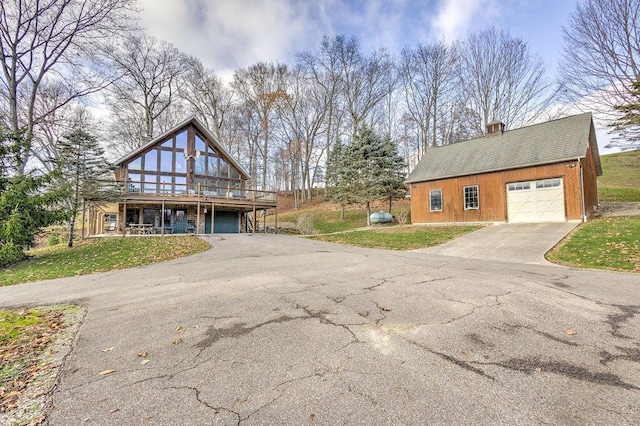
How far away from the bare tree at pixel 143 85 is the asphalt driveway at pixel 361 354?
24.6 m

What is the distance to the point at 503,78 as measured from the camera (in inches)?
1006

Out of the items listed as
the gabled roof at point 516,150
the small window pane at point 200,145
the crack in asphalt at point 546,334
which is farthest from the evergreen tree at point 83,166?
the gabled roof at point 516,150

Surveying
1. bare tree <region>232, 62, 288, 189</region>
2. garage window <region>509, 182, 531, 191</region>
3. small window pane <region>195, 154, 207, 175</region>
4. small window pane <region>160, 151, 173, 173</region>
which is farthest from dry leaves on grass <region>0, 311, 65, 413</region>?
bare tree <region>232, 62, 288, 189</region>

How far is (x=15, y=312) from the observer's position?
4719 millimetres

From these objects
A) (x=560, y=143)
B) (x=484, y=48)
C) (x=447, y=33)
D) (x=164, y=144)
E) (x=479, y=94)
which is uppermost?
(x=447, y=33)

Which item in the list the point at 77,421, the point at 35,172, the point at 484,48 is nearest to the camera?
the point at 77,421

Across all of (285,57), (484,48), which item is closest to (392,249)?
(484,48)

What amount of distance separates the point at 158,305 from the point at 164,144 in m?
18.6

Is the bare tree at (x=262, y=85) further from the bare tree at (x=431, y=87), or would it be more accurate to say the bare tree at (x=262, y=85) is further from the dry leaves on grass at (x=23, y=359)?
the dry leaves on grass at (x=23, y=359)

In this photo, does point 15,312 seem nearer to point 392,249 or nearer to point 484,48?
point 392,249

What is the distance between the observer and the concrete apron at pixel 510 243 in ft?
30.0

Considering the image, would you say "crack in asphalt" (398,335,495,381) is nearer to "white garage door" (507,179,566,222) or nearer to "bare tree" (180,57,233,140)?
"white garage door" (507,179,566,222)

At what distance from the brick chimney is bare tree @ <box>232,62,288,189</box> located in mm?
20814

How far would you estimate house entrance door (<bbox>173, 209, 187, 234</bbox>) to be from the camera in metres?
20.0
